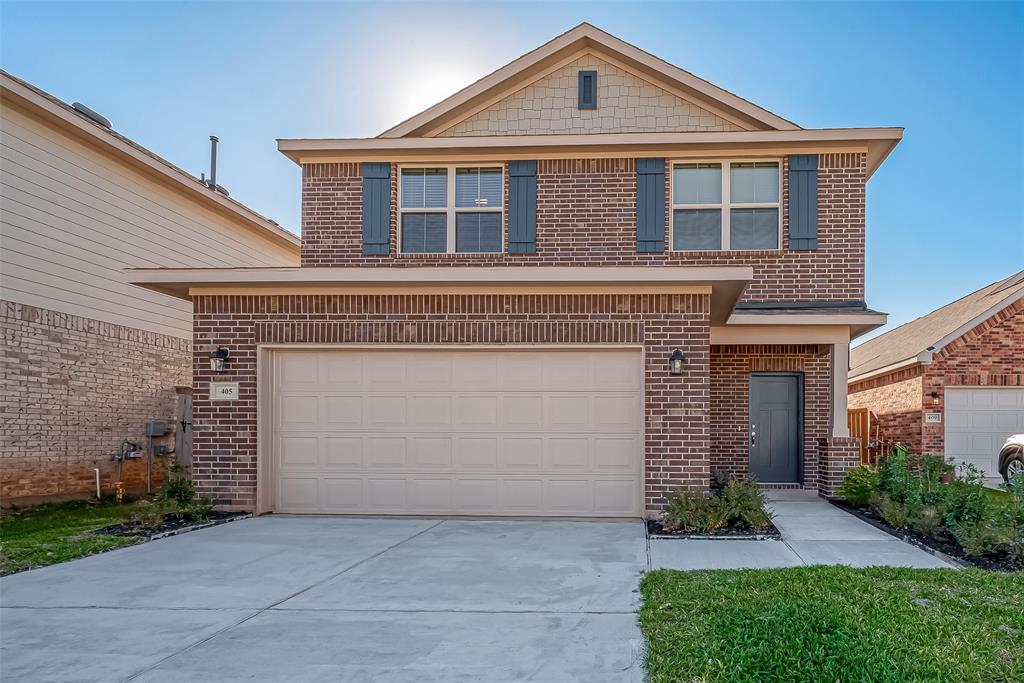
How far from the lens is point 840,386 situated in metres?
11.3

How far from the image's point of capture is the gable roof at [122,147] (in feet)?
35.1

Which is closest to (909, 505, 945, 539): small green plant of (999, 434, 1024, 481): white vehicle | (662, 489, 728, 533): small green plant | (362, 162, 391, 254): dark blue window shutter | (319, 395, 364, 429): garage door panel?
(662, 489, 728, 533): small green plant

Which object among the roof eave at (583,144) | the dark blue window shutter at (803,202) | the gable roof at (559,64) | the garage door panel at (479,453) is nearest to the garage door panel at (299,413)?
the garage door panel at (479,453)

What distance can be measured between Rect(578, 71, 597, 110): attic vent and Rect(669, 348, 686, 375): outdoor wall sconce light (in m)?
5.29

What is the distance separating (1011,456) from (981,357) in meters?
2.20

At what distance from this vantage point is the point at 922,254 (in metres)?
23.0

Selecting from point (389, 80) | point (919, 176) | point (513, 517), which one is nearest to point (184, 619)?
point (513, 517)

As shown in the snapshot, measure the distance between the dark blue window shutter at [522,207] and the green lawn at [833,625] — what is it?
6652mm

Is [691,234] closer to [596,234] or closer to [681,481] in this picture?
[596,234]

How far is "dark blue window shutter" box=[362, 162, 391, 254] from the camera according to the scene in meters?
12.0

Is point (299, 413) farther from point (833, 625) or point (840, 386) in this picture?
point (840, 386)

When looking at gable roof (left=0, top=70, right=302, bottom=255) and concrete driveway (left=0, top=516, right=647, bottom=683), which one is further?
gable roof (left=0, top=70, right=302, bottom=255)

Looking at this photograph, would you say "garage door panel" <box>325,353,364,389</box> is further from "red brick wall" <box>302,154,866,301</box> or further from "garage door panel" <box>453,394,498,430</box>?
"red brick wall" <box>302,154,866,301</box>

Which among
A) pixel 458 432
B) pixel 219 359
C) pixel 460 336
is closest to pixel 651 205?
pixel 460 336
